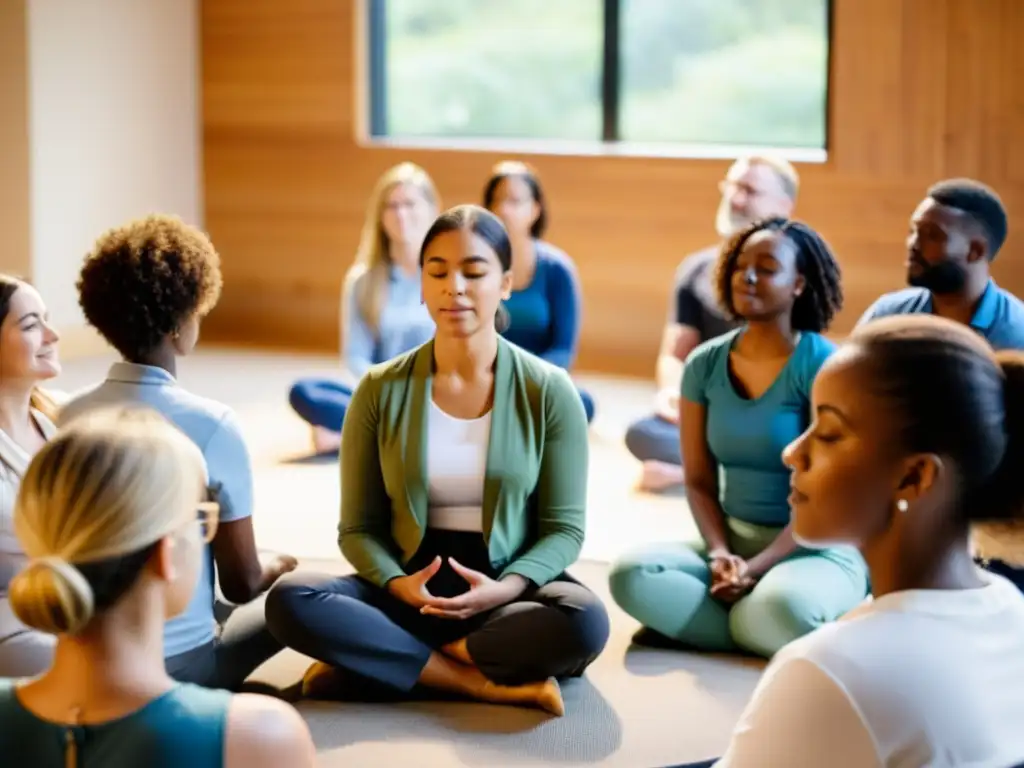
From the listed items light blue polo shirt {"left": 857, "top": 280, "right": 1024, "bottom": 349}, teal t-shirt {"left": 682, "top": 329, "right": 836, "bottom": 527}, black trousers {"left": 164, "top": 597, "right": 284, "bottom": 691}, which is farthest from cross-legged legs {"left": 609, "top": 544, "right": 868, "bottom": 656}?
black trousers {"left": 164, "top": 597, "right": 284, "bottom": 691}

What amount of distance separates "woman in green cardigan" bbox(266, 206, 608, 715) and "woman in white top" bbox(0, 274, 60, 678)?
21.7 inches

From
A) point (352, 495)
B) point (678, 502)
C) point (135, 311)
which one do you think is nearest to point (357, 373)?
point (678, 502)

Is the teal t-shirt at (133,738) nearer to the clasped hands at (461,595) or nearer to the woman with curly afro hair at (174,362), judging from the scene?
the woman with curly afro hair at (174,362)

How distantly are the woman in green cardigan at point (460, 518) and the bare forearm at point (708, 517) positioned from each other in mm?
417

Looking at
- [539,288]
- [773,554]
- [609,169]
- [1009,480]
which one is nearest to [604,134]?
[609,169]

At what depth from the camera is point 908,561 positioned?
1615 mm

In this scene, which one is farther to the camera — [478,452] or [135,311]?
[478,452]

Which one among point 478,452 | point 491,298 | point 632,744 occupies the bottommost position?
point 632,744

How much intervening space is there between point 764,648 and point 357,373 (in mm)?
2187

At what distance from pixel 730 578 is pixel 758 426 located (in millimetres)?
328

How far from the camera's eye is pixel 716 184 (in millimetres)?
6809

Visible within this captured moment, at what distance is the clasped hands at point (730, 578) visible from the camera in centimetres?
344

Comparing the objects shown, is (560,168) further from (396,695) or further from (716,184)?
(396,695)

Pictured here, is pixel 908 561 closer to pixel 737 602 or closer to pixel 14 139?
pixel 737 602
